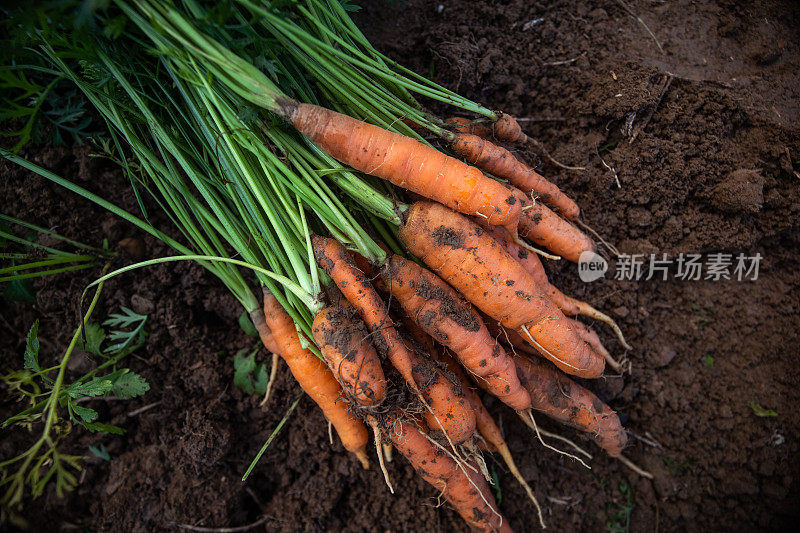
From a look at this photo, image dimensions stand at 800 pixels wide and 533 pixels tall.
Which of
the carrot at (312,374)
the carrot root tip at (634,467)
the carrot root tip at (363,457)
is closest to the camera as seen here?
the carrot at (312,374)

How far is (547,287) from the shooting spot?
210cm

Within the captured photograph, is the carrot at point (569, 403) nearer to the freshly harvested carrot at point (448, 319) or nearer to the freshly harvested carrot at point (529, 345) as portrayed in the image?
the freshly harvested carrot at point (529, 345)

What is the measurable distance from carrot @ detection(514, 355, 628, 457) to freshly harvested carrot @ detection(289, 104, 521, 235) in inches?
31.8

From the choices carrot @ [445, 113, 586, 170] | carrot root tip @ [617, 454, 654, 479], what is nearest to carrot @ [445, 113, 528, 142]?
carrot @ [445, 113, 586, 170]

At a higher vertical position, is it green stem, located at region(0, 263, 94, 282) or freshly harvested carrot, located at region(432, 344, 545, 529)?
green stem, located at region(0, 263, 94, 282)

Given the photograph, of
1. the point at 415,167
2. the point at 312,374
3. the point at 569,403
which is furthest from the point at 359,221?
the point at 569,403

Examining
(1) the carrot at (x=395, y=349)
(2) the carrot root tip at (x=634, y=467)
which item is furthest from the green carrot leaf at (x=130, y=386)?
(2) the carrot root tip at (x=634, y=467)

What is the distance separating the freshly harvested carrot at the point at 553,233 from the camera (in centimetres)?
207

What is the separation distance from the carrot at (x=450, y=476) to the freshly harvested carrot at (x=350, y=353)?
0.21m

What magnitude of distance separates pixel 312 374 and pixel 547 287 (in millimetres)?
1240

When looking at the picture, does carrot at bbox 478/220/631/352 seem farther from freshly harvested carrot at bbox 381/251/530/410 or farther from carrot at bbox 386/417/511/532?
carrot at bbox 386/417/511/532

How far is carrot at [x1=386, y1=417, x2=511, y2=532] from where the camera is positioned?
73.9 inches

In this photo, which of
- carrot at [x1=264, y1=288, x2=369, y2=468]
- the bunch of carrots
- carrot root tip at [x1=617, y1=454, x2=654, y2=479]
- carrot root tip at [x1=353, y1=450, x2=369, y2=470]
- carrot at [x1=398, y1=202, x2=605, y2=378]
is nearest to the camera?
the bunch of carrots

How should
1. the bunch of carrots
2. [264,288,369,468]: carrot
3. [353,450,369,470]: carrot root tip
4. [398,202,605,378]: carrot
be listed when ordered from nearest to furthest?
the bunch of carrots, [398,202,605,378]: carrot, [264,288,369,468]: carrot, [353,450,369,470]: carrot root tip
